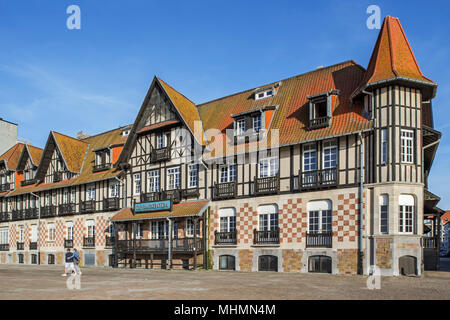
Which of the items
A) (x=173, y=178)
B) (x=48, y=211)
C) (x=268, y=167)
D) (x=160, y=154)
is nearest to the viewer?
(x=268, y=167)

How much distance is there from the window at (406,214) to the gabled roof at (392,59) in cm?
631

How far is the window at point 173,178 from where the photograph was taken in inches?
1339

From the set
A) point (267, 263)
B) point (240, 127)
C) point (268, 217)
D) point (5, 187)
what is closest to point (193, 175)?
point (240, 127)

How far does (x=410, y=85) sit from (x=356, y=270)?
10441 millimetres

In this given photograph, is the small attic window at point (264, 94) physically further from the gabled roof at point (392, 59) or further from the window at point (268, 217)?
the window at point (268, 217)

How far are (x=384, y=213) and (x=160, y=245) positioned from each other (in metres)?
15.9

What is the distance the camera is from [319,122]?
89.6 feet

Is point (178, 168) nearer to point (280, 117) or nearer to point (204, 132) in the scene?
point (204, 132)

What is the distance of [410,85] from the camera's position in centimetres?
2514

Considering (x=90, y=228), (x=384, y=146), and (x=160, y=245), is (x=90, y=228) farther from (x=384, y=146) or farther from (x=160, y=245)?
(x=384, y=146)

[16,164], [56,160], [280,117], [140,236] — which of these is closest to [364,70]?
[280,117]

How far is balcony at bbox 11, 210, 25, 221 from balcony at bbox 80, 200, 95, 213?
10357mm
